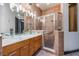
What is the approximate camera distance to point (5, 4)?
150 cm

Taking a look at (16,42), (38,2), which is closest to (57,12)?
(38,2)

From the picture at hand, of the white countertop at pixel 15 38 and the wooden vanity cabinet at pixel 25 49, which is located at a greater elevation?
the white countertop at pixel 15 38

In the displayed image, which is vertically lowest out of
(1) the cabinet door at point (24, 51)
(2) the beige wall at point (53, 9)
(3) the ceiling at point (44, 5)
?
(1) the cabinet door at point (24, 51)

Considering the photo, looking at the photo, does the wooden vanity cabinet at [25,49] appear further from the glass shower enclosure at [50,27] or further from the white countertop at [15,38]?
the glass shower enclosure at [50,27]

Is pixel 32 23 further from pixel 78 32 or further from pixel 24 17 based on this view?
pixel 78 32

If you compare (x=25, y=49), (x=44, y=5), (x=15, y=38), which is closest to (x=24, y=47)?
(x=25, y=49)

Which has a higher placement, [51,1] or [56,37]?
[51,1]

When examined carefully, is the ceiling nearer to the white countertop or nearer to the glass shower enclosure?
the glass shower enclosure

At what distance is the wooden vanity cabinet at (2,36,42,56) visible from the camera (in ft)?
4.59

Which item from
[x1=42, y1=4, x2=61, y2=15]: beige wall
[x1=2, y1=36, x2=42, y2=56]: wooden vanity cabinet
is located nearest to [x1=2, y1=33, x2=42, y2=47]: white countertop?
[x1=2, y1=36, x2=42, y2=56]: wooden vanity cabinet

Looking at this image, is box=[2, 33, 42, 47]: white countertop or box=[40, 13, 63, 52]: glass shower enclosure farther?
box=[40, 13, 63, 52]: glass shower enclosure

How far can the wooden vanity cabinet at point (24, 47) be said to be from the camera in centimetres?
140

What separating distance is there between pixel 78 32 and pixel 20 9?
0.90 meters

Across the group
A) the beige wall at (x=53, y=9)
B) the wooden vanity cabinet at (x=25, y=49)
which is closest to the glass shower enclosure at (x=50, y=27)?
the beige wall at (x=53, y=9)
